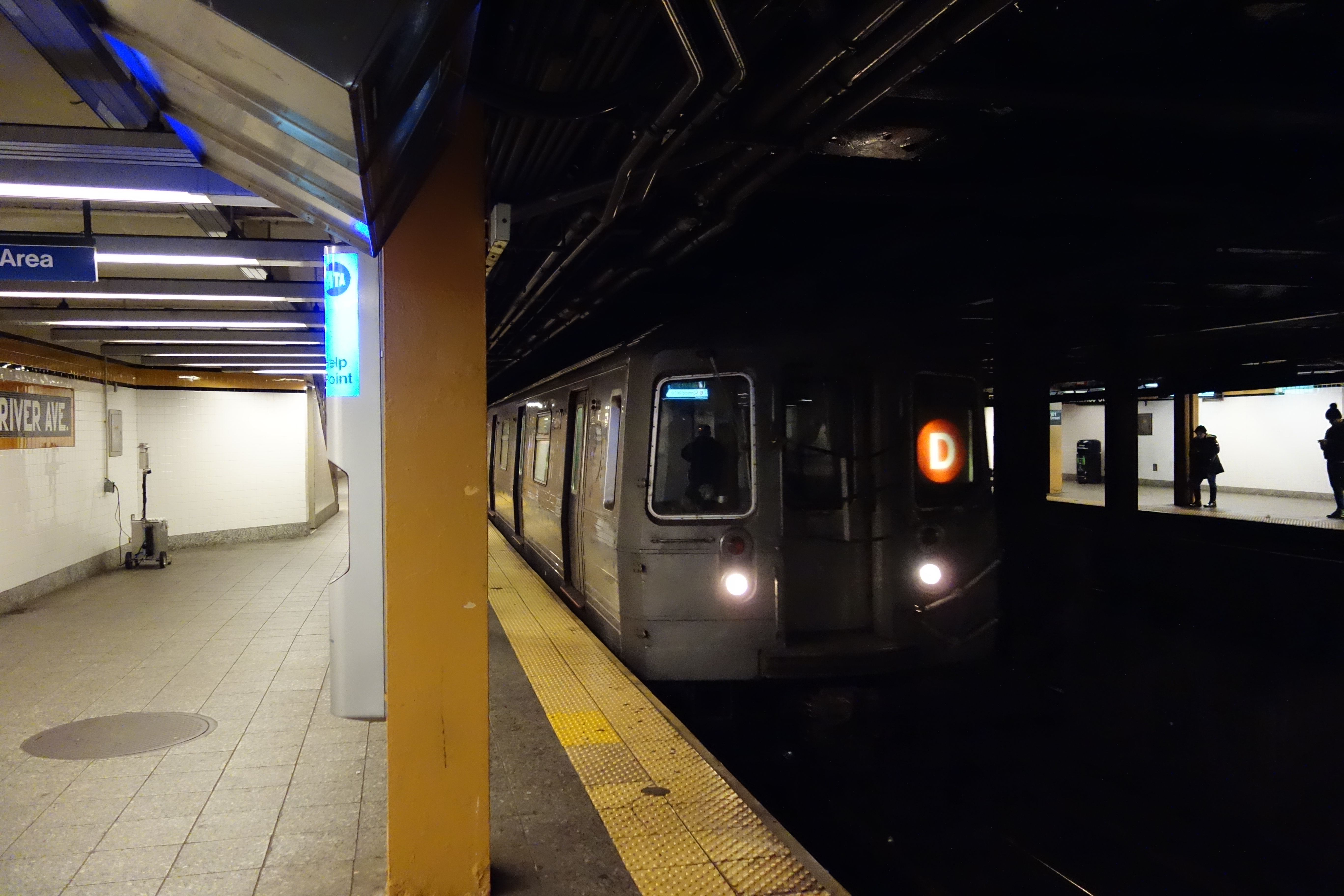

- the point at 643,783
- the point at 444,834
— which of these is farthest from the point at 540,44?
the point at 643,783

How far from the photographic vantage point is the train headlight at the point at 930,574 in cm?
530

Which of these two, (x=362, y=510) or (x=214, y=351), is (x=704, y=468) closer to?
(x=362, y=510)

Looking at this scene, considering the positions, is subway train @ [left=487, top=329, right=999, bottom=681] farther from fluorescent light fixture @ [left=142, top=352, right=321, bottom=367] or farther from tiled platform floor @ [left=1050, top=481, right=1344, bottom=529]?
tiled platform floor @ [left=1050, top=481, right=1344, bottom=529]

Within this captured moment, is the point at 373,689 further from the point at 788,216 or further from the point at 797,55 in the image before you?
the point at 788,216

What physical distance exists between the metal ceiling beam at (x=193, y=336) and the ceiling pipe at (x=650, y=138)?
12.6 feet

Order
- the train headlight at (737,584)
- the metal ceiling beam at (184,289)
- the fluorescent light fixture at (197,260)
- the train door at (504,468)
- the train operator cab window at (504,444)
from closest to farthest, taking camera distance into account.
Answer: the train headlight at (737,584) < the fluorescent light fixture at (197,260) < the metal ceiling beam at (184,289) < the train door at (504,468) < the train operator cab window at (504,444)

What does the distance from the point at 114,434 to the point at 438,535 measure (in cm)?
1042

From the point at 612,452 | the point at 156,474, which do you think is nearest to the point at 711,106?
the point at 612,452

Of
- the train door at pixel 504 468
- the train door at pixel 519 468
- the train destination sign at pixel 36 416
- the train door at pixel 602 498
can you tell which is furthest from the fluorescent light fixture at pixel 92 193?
the train door at pixel 504 468

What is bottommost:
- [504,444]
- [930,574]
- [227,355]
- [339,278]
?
[930,574]

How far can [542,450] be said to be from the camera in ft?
31.0

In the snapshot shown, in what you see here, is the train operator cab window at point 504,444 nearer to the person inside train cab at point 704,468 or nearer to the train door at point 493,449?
the train door at point 493,449

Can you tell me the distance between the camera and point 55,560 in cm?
970

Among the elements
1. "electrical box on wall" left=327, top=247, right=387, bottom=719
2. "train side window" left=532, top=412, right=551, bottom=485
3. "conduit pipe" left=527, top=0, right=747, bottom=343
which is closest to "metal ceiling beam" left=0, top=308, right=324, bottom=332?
"train side window" left=532, top=412, right=551, bottom=485
